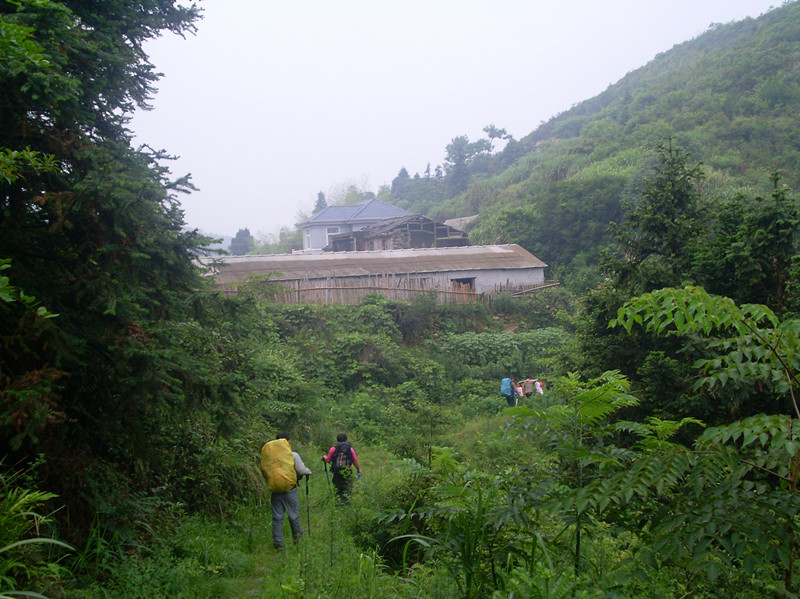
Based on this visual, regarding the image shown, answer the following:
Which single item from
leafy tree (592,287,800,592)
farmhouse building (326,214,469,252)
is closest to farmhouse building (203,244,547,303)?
farmhouse building (326,214,469,252)

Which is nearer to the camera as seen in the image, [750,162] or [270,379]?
[270,379]

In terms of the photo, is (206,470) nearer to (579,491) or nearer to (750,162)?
(579,491)

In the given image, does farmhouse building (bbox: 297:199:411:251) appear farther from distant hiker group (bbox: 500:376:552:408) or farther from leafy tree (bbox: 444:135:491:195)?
distant hiker group (bbox: 500:376:552:408)

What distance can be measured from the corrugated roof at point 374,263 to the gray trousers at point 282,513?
1652 cm

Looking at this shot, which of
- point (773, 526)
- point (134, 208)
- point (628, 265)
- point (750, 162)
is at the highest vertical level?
point (750, 162)

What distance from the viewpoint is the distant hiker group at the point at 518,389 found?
16734mm

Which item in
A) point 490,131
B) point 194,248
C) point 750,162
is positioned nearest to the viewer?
point 194,248

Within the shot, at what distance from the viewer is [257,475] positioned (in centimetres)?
837

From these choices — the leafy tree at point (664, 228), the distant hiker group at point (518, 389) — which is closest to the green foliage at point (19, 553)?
the leafy tree at point (664, 228)

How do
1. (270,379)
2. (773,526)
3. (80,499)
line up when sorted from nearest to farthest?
(773,526), (80,499), (270,379)

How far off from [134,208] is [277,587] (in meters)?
3.78

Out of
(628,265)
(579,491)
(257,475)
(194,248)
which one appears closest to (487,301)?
(628,265)

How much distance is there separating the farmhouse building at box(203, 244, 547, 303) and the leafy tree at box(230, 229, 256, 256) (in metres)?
54.0

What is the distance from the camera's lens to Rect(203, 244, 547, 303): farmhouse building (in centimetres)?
2298
